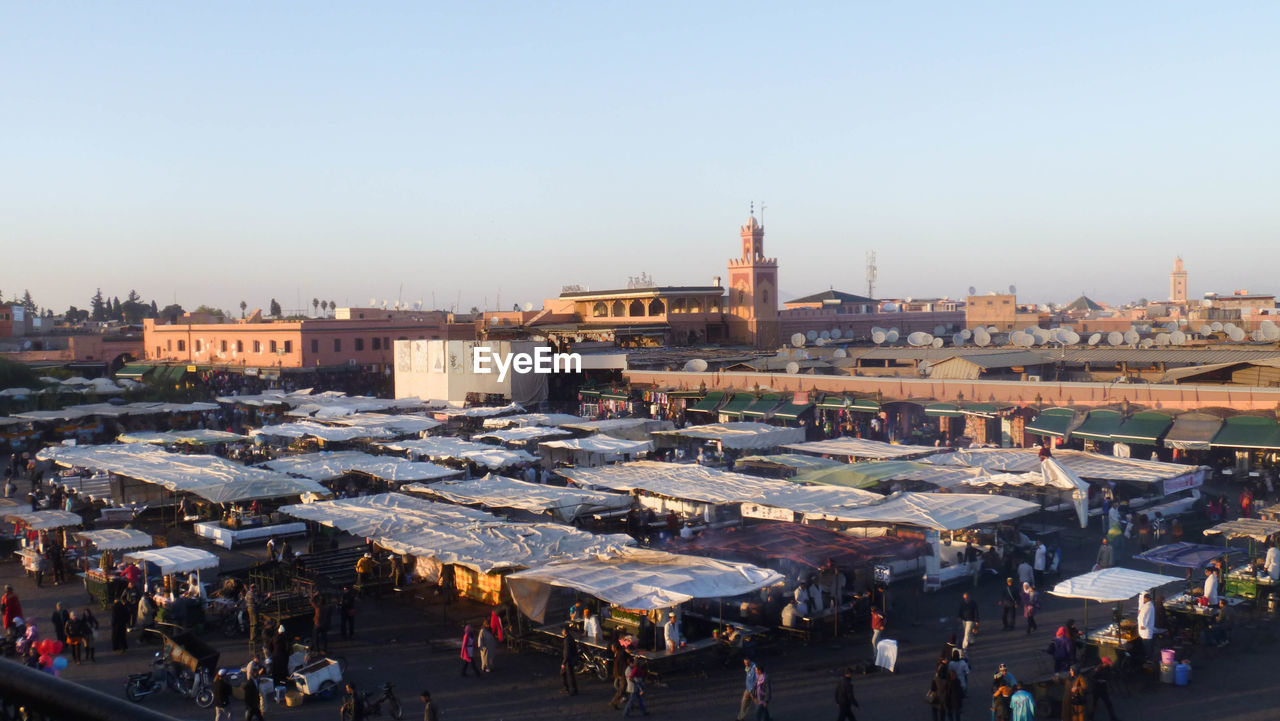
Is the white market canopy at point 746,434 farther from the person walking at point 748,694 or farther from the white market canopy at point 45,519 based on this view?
the person walking at point 748,694

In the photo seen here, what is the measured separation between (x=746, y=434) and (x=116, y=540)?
14.5 meters

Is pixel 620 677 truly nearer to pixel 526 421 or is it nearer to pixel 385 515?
pixel 385 515

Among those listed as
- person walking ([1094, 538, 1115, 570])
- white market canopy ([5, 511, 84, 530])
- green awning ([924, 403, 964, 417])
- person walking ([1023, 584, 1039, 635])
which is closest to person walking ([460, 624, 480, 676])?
person walking ([1023, 584, 1039, 635])

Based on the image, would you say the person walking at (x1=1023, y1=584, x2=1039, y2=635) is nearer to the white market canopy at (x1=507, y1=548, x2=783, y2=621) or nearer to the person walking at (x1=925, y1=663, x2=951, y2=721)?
the white market canopy at (x1=507, y1=548, x2=783, y2=621)

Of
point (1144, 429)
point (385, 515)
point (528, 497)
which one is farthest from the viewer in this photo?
point (1144, 429)

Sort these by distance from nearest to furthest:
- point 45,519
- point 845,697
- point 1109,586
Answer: point 845,697 < point 1109,586 < point 45,519

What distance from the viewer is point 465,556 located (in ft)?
44.8

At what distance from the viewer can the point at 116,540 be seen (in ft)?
51.9

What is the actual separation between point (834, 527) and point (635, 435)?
11495 mm

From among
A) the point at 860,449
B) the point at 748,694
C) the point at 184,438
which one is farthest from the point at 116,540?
the point at 860,449

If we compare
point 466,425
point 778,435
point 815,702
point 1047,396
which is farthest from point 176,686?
point 1047,396

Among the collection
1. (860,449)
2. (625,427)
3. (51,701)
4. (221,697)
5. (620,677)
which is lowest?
(620,677)

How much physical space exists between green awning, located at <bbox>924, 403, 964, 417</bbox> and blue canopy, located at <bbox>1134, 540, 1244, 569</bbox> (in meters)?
12.9

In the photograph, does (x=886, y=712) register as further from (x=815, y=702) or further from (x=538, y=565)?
(x=538, y=565)
